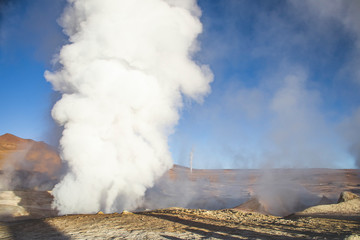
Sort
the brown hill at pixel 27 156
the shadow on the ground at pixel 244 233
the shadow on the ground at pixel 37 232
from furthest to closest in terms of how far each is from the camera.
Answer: the brown hill at pixel 27 156, the shadow on the ground at pixel 37 232, the shadow on the ground at pixel 244 233

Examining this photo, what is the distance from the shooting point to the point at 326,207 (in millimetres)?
11023

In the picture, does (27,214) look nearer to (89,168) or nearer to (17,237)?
(89,168)

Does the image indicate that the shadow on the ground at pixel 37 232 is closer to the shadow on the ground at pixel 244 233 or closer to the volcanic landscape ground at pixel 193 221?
the volcanic landscape ground at pixel 193 221

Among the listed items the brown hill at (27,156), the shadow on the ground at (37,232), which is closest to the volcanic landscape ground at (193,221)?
the shadow on the ground at (37,232)

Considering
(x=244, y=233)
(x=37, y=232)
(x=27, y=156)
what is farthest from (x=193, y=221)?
(x=27, y=156)

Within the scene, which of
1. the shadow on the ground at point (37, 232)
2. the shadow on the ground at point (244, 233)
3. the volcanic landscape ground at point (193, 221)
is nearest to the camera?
the shadow on the ground at point (244, 233)

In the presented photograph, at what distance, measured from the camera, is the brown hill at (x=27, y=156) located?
117 ft

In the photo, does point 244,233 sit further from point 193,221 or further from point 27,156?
point 27,156

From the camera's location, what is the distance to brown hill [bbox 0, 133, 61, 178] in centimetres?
3569

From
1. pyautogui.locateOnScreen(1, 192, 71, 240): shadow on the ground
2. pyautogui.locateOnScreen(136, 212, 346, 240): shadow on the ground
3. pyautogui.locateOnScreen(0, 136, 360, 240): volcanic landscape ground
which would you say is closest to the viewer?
pyautogui.locateOnScreen(136, 212, 346, 240): shadow on the ground

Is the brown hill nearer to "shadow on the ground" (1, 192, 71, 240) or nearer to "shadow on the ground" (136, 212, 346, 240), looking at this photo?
"shadow on the ground" (1, 192, 71, 240)

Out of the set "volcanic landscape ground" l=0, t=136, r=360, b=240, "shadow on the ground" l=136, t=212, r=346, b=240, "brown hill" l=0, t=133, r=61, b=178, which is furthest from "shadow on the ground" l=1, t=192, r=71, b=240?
"brown hill" l=0, t=133, r=61, b=178

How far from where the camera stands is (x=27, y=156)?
44.2 m

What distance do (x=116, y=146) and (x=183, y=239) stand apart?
12.7m
